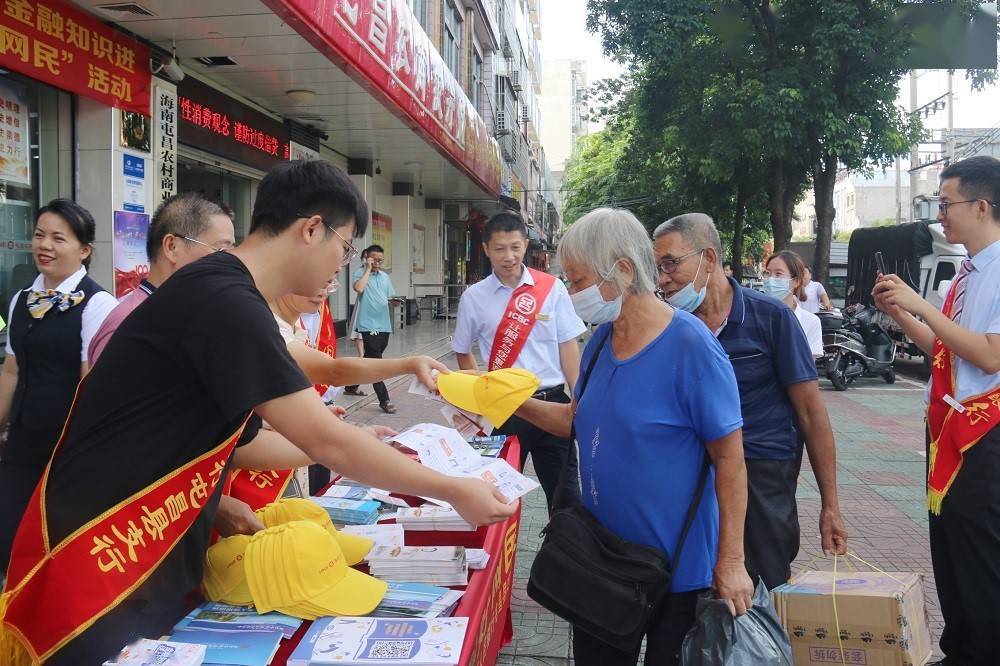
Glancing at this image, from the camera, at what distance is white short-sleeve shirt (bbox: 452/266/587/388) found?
4.04m

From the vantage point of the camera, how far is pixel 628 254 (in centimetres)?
207

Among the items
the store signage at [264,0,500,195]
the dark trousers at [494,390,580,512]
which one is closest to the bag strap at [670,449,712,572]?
the dark trousers at [494,390,580,512]

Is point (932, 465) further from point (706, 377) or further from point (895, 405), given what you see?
point (895, 405)

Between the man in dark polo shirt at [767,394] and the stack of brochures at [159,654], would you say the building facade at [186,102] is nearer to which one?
the man in dark polo shirt at [767,394]

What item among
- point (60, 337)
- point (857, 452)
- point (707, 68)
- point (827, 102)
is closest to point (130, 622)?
point (60, 337)

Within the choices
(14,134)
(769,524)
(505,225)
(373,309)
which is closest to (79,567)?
(769,524)

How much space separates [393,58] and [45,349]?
22.1 feet

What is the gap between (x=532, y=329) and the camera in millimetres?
4031

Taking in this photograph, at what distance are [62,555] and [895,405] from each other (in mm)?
10216

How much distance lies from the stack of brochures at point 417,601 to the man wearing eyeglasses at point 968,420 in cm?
174

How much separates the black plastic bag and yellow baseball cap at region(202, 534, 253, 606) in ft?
3.55

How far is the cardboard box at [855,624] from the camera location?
209 centimetres

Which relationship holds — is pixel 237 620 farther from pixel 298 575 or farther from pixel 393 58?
Result: pixel 393 58

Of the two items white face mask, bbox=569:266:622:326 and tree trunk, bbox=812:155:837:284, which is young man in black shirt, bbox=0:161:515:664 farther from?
tree trunk, bbox=812:155:837:284
